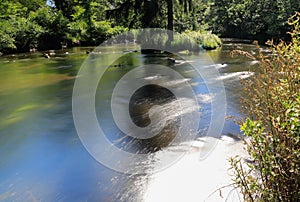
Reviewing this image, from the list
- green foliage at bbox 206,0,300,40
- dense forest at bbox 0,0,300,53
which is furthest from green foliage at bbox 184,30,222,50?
green foliage at bbox 206,0,300,40

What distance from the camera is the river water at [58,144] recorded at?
137 inches

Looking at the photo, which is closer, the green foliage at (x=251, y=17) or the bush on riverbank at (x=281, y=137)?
the bush on riverbank at (x=281, y=137)

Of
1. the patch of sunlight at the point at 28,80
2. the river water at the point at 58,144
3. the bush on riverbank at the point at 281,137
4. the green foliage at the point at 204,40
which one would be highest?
the green foliage at the point at 204,40

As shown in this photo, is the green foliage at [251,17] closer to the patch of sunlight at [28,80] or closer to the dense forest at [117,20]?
the dense forest at [117,20]

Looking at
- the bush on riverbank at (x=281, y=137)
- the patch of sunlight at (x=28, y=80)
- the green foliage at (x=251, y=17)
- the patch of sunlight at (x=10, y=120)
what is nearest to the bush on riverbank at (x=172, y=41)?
the patch of sunlight at (x=28, y=80)

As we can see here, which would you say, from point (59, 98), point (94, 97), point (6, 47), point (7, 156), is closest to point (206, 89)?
point (94, 97)

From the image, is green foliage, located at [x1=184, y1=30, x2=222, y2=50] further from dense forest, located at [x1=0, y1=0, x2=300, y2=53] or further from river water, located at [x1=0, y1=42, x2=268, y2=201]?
river water, located at [x1=0, y1=42, x2=268, y2=201]

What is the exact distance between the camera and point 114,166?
4.00m

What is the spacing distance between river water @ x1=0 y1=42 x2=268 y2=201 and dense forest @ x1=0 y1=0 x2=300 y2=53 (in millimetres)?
9057

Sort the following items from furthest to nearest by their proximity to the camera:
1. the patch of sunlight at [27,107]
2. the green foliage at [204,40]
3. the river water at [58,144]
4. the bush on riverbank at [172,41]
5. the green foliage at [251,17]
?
the green foliage at [251,17]
the green foliage at [204,40]
the bush on riverbank at [172,41]
the patch of sunlight at [27,107]
the river water at [58,144]

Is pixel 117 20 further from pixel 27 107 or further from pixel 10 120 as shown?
pixel 10 120

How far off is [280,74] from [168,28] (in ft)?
53.6

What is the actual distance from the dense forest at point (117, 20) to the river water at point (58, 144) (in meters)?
9.06

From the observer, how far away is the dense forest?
17.4 meters
